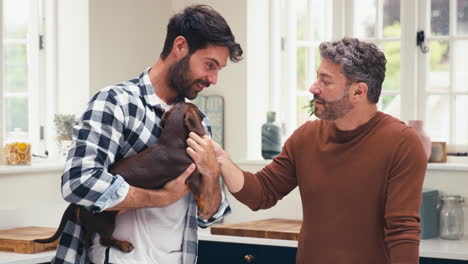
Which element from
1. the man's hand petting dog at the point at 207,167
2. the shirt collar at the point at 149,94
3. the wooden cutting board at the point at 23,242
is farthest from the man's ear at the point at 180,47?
the wooden cutting board at the point at 23,242

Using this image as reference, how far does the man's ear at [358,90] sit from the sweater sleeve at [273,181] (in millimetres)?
329

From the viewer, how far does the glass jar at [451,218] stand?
13.7ft

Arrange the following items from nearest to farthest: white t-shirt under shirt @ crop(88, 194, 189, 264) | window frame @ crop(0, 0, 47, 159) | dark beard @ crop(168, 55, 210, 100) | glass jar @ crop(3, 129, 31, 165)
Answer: white t-shirt under shirt @ crop(88, 194, 189, 264) < dark beard @ crop(168, 55, 210, 100) < glass jar @ crop(3, 129, 31, 165) < window frame @ crop(0, 0, 47, 159)

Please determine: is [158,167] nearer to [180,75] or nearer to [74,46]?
[180,75]

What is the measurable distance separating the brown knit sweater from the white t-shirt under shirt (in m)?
0.46

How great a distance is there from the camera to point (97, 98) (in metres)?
2.30

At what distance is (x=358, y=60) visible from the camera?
105 inches

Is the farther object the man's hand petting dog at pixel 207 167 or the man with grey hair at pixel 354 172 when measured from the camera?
the man with grey hair at pixel 354 172

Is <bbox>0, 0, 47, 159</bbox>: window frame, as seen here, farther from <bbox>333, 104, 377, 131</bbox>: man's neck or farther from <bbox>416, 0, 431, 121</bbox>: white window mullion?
<bbox>333, 104, 377, 131</bbox>: man's neck

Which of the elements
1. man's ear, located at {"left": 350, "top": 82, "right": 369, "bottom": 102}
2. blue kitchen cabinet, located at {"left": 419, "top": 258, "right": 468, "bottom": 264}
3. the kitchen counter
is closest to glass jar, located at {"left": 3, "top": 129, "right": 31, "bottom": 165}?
the kitchen counter

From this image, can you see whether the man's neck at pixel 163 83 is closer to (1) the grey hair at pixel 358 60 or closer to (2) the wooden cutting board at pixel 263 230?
(1) the grey hair at pixel 358 60

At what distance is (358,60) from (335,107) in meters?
0.17

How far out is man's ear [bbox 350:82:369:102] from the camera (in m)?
2.68

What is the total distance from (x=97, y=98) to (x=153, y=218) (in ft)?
1.25
